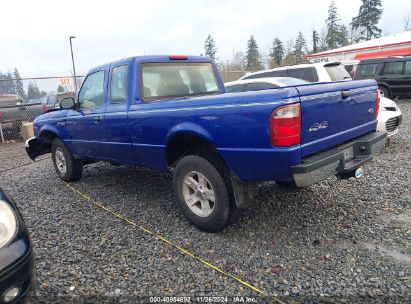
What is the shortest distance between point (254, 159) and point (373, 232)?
1.52 m

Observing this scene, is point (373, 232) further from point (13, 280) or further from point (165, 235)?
point (13, 280)

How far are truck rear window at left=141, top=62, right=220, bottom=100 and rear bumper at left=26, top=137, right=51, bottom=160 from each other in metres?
3.20

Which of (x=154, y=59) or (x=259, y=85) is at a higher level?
(x=154, y=59)

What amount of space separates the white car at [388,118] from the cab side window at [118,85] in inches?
192

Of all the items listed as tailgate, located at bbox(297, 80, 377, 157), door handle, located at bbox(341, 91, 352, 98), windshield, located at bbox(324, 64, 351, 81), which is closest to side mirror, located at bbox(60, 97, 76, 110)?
tailgate, located at bbox(297, 80, 377, 157)

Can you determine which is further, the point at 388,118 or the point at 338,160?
the point at 388,118

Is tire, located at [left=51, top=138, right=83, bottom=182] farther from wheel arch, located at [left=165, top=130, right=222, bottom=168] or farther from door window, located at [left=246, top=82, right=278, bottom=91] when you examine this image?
door window, located at [left=246, top=82, right=278, bottom=91]

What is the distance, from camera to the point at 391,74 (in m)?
13.9

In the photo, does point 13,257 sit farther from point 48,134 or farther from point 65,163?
point 48,134

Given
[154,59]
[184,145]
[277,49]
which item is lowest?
[184,145]

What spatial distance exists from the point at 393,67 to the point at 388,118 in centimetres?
878

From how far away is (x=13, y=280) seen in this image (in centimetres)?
204

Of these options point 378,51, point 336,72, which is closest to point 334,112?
point 336,72

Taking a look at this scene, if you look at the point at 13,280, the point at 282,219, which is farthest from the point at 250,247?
the point at 13,280
